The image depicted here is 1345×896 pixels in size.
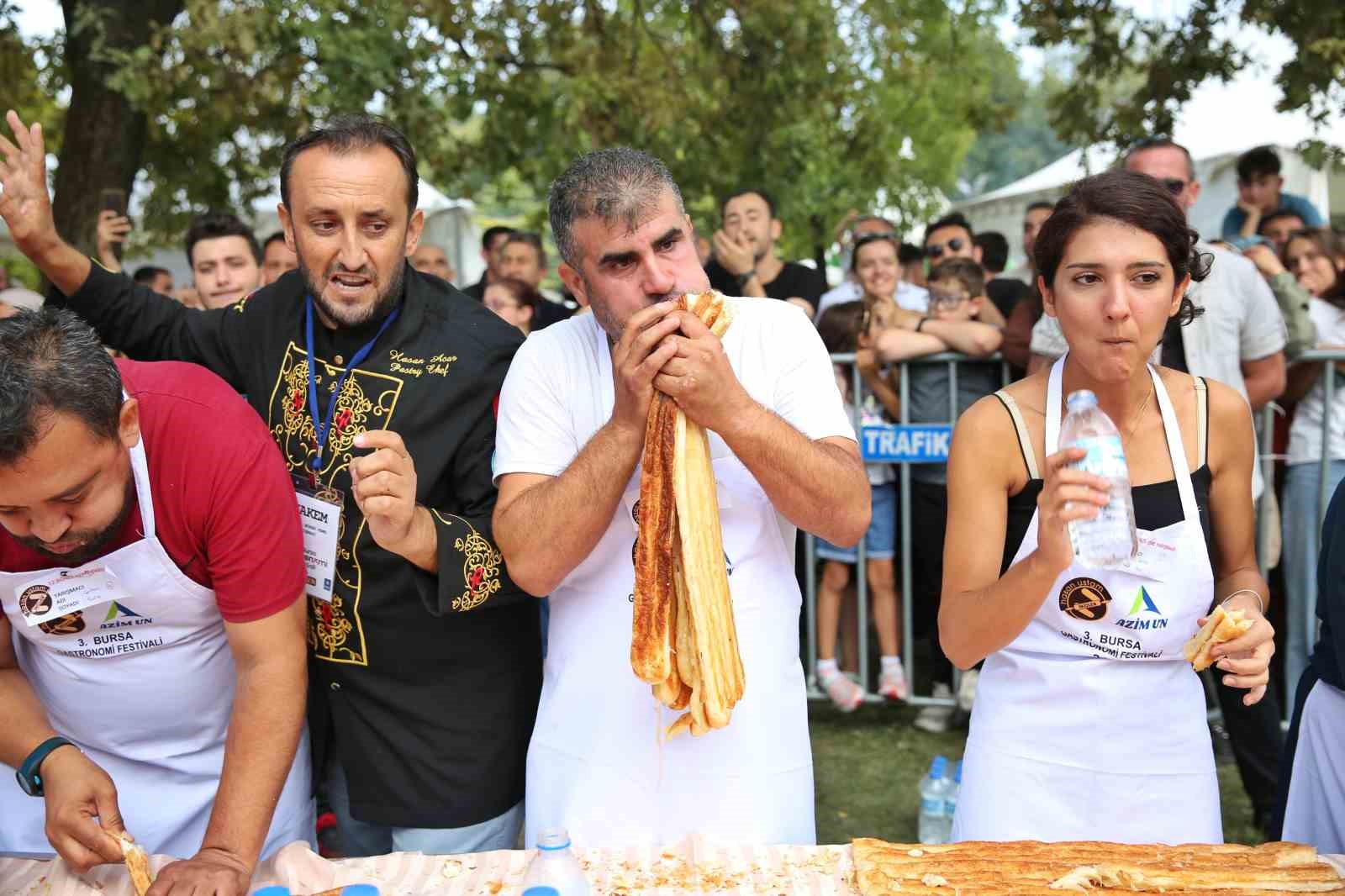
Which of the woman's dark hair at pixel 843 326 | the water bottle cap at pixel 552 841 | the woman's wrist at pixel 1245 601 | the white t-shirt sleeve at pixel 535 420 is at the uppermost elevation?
the woman's dark hair at pixel 843 326

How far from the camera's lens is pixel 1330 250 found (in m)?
5.15

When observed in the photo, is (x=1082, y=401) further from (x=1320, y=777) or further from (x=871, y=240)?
(x=871, y=240)

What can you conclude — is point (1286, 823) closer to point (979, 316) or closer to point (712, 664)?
point (712, 664)

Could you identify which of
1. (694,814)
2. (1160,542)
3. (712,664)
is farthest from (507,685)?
(1160,542)

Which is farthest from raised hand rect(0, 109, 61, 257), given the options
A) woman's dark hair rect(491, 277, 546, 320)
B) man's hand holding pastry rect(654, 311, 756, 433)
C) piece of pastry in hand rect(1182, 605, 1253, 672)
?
woman's dark hair rect(491, 277, 546, 320)

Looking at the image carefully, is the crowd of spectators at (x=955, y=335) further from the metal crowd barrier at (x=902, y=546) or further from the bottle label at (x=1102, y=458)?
the bottle label at (x=1102, y=458)

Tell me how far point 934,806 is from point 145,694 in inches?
109

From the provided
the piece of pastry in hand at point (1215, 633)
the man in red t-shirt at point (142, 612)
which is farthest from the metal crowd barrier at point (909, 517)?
the man in red t-shirt at point (142, 612)

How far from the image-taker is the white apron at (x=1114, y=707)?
2197 millimetres

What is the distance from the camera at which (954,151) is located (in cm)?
2170

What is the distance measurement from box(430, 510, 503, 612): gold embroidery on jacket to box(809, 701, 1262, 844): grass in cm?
214

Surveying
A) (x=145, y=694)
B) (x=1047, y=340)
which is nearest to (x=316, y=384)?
(x=145, y=694)

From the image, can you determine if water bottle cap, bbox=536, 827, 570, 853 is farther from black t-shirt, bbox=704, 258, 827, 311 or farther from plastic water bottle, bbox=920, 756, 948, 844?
black t-shirt, bbox=704, 258, 827, 311

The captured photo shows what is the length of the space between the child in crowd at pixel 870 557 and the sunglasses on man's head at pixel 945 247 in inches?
52.8
